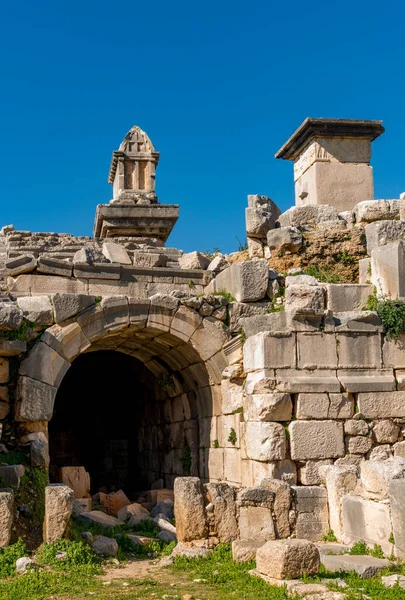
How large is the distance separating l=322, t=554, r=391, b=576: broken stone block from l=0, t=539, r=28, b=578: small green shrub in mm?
3053

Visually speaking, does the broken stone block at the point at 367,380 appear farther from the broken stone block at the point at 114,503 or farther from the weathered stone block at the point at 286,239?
the broken stone block at the point at 114,503

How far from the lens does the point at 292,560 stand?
22.9 feet

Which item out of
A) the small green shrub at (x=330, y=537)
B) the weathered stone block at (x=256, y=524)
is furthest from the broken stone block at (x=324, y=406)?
the weathered stone block at (x=256, y=524)

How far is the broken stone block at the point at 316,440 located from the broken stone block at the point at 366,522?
3.95 feet

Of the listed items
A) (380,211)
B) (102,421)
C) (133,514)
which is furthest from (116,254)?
(102,421)

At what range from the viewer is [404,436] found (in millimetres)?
10281

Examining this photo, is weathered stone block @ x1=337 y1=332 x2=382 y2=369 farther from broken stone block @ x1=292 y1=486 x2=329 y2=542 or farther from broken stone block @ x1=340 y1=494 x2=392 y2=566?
broken stone block @ x1=340 y1=494 x2=392 y2=566

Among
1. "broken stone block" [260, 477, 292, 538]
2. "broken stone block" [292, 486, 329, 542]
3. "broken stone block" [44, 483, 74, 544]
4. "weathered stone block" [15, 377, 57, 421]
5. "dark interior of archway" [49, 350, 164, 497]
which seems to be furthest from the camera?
"dark interior of archway" [49, 350, 164, 497]

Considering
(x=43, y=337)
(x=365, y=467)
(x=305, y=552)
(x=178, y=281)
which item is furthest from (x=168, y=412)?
(x=305, y=552)

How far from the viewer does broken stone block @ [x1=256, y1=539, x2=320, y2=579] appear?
22.9 ft

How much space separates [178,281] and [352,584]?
590cm

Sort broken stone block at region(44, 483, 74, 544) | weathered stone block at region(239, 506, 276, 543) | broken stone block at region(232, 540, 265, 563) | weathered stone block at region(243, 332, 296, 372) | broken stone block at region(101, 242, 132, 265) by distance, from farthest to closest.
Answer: broken stone block at region(101, 242, 132, 265) → weathered stone block at region(243, 332, 296, 372) → weathered stone block at region(239, 506, 276, 543) → broken stone block at region(44, 483, 74, 544) → broken stone block at region(232, 540, 265, 563)

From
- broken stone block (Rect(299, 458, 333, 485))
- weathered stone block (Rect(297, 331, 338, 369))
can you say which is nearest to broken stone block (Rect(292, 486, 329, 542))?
broken stone block (Rect(299, 458, 333, 485))

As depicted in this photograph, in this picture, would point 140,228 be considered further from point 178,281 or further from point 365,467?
point 365,467
